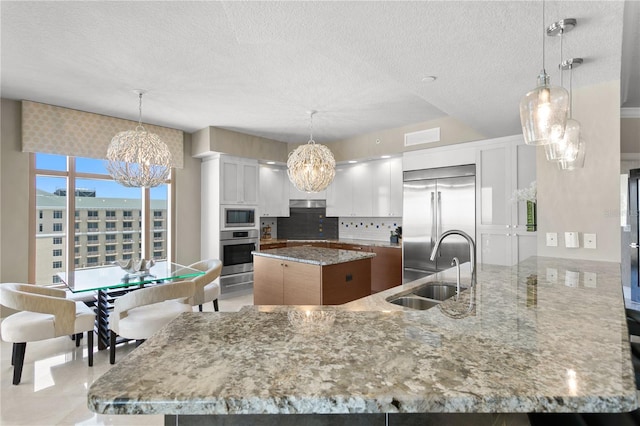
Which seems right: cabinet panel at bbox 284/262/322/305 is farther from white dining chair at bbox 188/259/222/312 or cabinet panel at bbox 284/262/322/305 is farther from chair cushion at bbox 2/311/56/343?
chair cushion at bbox 2/311/56/343

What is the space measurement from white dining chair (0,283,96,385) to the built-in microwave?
2617 mm

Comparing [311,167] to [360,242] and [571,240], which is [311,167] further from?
[571,240]

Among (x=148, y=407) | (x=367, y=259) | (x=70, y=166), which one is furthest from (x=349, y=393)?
(x=70, y=166)

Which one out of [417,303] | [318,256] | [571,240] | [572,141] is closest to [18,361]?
[318,256]

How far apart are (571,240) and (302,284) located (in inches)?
90.4

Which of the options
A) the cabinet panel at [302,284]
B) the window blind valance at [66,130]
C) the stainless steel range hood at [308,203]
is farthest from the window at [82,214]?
the cabinet panel at [302,284]

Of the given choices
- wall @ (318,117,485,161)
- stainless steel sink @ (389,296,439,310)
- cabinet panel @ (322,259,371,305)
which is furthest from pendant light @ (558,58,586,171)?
wall @ (318,117,485,161)

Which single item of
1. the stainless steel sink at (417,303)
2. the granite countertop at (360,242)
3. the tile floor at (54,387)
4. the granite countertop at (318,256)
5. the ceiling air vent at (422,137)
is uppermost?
the ceiling air vent at (422,137)

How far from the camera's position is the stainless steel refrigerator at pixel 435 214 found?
4.35 m

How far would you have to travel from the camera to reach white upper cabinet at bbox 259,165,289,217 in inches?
236

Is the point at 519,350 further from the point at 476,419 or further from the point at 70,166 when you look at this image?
the point at 70,166

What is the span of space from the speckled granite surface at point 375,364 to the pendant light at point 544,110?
76 cm

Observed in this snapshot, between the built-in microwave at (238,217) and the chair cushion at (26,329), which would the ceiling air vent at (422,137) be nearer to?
Result: the built-in microwave at (238,217)

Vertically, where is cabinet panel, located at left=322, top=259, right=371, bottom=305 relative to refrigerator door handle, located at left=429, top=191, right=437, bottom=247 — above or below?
below
